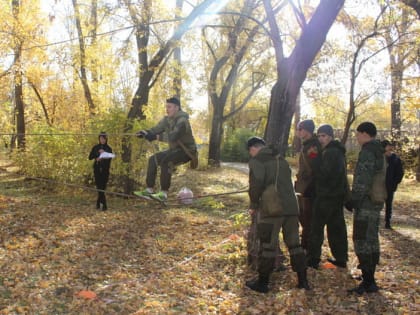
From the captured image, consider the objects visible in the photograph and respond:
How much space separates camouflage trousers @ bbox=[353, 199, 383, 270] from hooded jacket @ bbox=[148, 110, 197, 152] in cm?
312

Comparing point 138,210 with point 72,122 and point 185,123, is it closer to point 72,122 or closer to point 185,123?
point 185,123

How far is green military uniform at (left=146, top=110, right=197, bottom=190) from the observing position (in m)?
6.95

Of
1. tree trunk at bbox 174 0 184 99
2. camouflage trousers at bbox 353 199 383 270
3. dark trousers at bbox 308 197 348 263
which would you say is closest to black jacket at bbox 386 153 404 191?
dark trousers at bbox 308 197 348 263

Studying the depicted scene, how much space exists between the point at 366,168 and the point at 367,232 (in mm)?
807

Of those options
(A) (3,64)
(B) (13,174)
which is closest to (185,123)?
(B) (13,174)

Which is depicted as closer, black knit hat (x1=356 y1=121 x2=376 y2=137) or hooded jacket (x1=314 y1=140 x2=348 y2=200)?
black knit hat (x1=356 y1=121 x2=376 y2=137)

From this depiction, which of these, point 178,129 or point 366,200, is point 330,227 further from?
point 178,129

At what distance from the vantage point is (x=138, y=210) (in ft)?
35.3

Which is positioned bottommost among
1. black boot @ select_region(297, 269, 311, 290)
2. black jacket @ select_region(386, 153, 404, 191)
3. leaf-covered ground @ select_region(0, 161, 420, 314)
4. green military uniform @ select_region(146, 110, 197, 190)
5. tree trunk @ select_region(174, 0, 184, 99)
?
leaf-covered ground @ select_region(0, 161, 420, 314)

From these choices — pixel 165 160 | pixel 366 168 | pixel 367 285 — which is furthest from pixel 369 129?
pixel 165 160

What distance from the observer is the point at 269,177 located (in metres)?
5.00

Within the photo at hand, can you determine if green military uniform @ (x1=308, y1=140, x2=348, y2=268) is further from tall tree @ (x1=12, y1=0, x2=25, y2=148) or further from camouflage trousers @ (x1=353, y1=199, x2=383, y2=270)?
tall tree @ (x1=12, y1=0, x2=25, y2=148)

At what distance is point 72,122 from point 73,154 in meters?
7.40

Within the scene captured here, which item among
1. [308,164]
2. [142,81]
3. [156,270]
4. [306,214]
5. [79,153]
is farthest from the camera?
[79,153]
